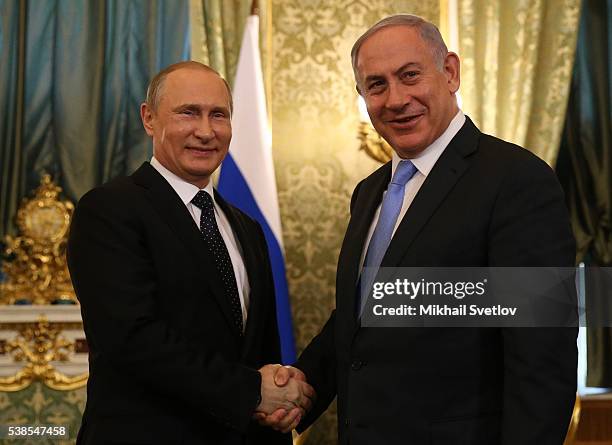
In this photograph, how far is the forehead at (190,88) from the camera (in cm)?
261

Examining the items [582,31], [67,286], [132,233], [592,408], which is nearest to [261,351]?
[132,233]

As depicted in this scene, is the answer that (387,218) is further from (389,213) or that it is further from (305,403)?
(305,403)

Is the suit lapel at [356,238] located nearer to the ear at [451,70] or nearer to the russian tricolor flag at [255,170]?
the ear at [451,70]

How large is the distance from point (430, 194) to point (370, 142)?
9.17 ft

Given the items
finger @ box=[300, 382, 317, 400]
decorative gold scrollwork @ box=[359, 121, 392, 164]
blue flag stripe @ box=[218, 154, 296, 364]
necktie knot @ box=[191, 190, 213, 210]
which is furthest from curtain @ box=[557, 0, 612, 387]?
necktie knot @ box=[191, 190, 213, 210]

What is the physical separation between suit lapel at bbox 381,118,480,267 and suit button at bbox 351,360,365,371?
26 centimetres

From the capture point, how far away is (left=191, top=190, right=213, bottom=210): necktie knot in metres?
2.63

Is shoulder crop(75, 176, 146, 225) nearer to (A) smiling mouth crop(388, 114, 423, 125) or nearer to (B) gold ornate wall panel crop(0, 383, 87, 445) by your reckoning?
(A) smiling mouth crop(388, 114, 423, 125)

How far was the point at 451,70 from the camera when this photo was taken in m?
2.37

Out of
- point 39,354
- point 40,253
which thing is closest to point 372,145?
point 40,253

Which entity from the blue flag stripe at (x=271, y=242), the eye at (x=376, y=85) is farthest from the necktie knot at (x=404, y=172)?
the blue flag stripe at (x=271, y=242)

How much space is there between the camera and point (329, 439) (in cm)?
486

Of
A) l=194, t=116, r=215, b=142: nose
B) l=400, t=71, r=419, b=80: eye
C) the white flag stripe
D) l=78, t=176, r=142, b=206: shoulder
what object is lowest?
l=78, t=176, r=142, b=206: shoulder

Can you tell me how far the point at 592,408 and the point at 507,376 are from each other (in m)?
2.97
